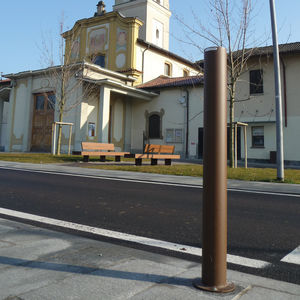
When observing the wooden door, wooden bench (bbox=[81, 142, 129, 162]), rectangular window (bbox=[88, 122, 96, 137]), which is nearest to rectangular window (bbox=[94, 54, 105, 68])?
the wooden door

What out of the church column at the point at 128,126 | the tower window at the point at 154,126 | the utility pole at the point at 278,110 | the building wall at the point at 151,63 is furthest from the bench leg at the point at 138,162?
the building wall at the point at 151,63

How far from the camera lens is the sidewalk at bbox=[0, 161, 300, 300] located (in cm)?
197

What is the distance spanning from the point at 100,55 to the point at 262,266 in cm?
3029

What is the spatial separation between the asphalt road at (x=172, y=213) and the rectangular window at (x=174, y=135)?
1863 centimetres

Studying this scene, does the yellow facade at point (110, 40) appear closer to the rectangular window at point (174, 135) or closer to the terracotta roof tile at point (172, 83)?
the terracotta roof tile at point (172, 83)

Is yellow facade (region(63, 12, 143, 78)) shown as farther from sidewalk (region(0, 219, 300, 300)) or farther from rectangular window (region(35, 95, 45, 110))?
sidewalk (region(0, 219, 300, 300))

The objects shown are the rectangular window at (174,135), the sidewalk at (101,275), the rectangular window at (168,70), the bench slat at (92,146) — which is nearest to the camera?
the sidewalk at (101,275)

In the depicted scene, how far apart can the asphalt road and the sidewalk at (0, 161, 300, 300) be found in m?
0.51

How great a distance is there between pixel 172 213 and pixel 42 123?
23.9 metres

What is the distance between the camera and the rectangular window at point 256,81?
22906mm

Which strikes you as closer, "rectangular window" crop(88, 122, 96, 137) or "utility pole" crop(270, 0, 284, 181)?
"utility pole" crop(270, 0, 284, 181)

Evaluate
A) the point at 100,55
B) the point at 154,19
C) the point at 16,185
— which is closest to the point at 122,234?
the point at 16,185

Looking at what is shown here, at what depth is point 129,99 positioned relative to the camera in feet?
95.5

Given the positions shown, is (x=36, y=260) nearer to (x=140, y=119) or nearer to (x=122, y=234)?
(x=122, y=234)
